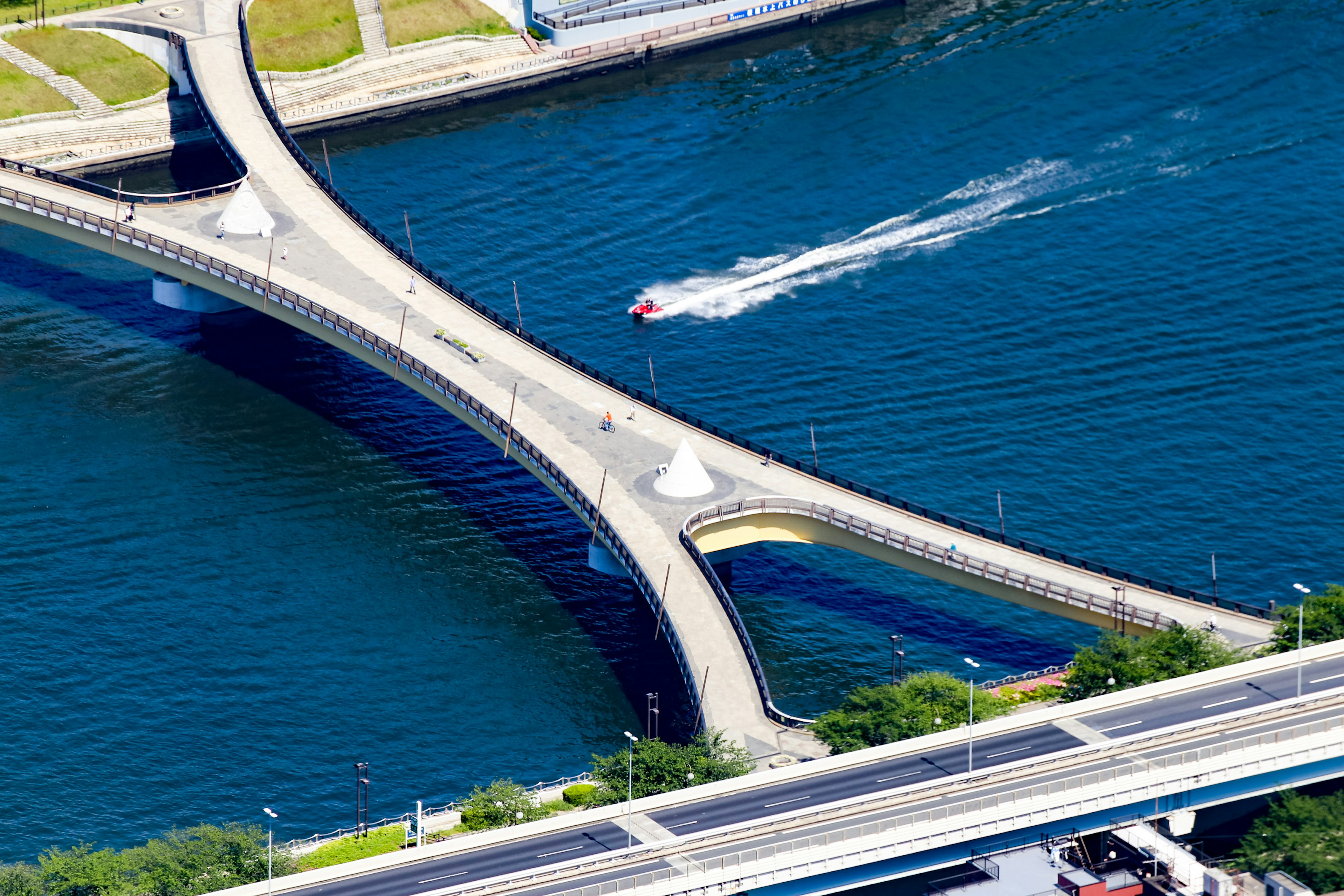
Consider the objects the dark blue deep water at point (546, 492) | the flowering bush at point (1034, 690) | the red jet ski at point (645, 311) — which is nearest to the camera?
the flowering bush at point (1034, 690)

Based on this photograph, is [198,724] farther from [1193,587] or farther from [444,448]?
[1193,587]

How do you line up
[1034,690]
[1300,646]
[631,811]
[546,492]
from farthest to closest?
[546,492]
[1034,690]
[1300,646]
[631,811]

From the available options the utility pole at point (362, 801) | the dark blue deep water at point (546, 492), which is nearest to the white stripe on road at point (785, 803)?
the dark blue deep water at point (546, 492)

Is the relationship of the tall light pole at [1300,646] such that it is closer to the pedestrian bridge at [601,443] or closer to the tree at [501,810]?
the pedestrian bridge at [601,443]

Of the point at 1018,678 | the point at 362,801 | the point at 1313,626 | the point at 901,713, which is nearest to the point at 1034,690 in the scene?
the point at 1018,678

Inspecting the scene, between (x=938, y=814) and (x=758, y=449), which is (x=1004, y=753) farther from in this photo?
(x=758, y=449)

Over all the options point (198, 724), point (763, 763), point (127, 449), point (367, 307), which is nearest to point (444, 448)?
point (367, 307)

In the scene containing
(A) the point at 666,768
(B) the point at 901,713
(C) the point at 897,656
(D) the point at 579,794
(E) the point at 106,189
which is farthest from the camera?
(E) the point at 106,189

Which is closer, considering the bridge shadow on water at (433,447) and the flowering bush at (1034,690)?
the flowering bush at (1034,690)
